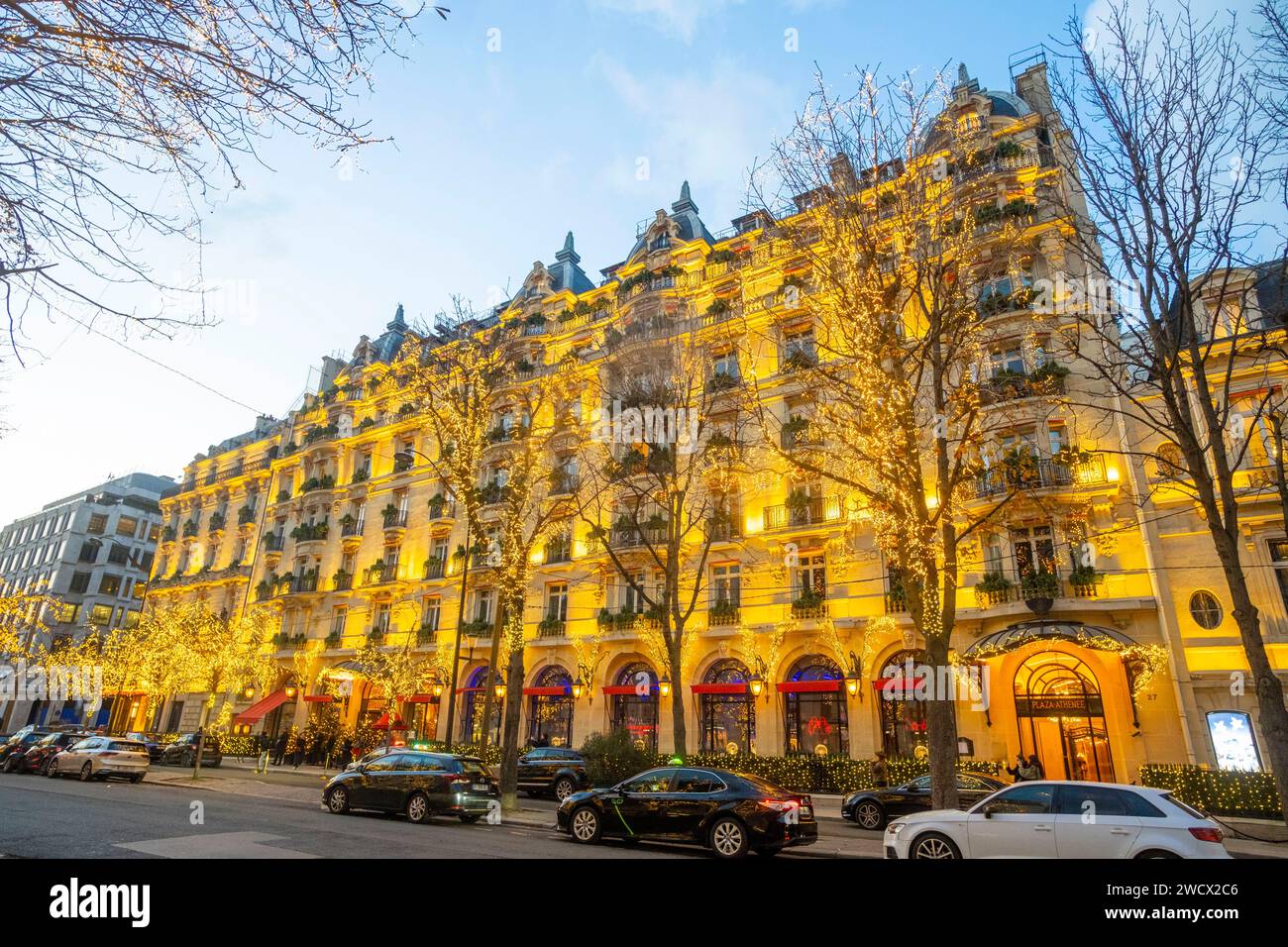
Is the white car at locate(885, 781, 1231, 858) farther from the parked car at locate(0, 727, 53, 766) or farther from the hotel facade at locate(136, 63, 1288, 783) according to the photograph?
the parked car at locate(0, 727, 53, 766)

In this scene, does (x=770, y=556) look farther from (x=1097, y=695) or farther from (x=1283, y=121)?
(x=1283, y=121)

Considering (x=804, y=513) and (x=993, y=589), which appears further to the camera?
(x=804, y=513)

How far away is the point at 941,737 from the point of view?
11.7 metres

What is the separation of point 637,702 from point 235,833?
18214mm

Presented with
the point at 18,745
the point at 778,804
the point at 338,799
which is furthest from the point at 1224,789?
the point at 18,745

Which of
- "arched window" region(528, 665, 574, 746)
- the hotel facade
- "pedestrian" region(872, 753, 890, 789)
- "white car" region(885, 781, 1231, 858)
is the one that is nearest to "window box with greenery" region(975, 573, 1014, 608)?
the hotel facade

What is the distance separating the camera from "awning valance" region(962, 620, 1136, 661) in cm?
1848

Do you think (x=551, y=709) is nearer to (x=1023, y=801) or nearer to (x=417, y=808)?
(x=417, y=808)

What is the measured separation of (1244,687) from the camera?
17.9 m

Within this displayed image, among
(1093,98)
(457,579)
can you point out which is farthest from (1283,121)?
(457,579)

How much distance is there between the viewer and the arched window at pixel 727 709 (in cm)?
2445

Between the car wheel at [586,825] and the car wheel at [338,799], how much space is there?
19.8 feet
